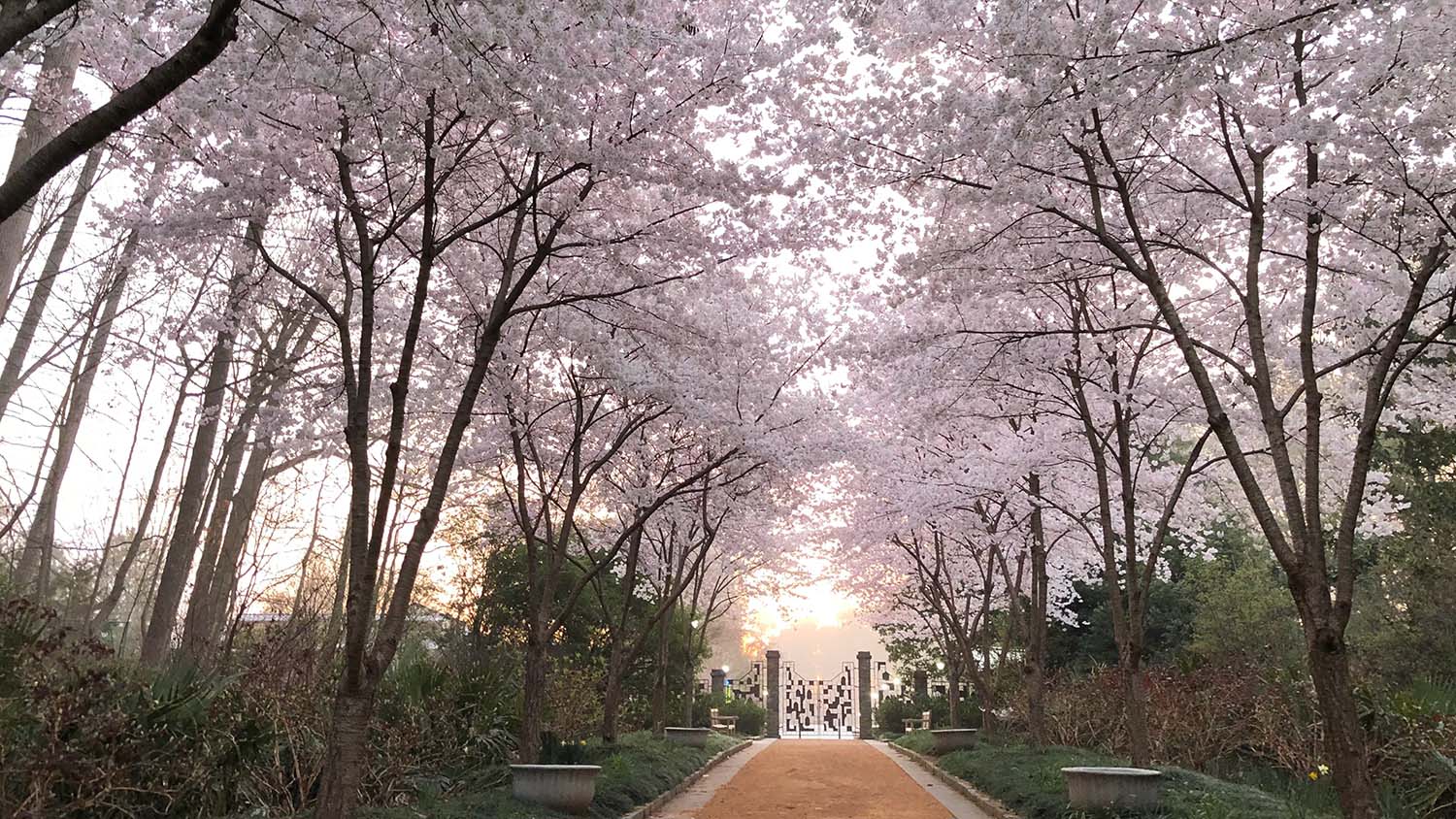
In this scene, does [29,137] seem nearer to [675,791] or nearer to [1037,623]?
[675,791]

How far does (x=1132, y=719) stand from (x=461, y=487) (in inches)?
507

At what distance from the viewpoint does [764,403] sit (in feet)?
40.7

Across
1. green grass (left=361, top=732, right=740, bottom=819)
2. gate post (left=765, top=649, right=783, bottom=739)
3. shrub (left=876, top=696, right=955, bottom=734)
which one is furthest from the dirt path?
gate post (left=765, top=649, right=783, bottom=739)

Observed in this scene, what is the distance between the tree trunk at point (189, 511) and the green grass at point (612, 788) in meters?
4.55

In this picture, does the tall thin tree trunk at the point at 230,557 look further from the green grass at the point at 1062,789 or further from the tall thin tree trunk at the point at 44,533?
the green grass at the point at 1062,789

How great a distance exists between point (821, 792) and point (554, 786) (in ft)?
16.4

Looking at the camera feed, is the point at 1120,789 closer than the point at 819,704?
Yes

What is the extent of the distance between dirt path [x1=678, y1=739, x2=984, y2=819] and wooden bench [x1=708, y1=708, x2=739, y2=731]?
267 inches

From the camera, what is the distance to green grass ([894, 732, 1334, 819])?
6957 millimetres

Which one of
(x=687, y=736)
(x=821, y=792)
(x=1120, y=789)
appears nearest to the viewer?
(x=1120, y=789)

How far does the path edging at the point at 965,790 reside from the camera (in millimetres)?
9008

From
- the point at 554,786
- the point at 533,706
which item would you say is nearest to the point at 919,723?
the point at 533,706

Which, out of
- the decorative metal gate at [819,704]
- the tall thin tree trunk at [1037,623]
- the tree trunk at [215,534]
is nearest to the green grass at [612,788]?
the tree trunk at [215,534]

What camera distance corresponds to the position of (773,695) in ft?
97.5
